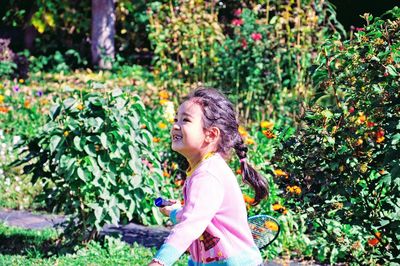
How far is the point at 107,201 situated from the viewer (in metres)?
4.61

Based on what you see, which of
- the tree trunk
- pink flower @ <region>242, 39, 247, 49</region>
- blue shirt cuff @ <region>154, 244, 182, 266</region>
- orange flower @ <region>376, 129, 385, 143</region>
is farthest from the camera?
the tree trunk

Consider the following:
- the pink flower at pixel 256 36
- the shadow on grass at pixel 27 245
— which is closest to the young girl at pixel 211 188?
the shadow on grass at pixel 27 245

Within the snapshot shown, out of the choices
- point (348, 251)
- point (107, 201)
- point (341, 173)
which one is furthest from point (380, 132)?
point (107, 201)

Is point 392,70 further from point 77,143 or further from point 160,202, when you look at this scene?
point 77,143

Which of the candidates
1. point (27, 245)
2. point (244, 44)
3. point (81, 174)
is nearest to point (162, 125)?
point (27, 245)

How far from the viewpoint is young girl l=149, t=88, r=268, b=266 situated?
261cm

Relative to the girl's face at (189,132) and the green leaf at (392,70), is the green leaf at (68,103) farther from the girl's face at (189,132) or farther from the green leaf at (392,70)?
the green leaf at (392,70)

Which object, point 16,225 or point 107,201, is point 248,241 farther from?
point 16,225

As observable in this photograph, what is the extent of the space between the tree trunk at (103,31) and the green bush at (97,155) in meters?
7.92

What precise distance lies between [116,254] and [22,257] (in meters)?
0.58

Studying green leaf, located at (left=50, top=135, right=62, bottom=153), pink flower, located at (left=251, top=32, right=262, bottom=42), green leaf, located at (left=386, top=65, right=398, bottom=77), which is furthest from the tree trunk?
green leaf, located at (left=386, top=65, right=398, bottom=77)

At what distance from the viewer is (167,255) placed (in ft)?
8.22

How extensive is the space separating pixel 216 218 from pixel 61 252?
224cm

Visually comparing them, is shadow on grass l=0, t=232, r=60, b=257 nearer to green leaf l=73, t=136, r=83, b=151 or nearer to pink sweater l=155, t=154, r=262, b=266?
green leaf l=73, t=136, r=83, b=151
